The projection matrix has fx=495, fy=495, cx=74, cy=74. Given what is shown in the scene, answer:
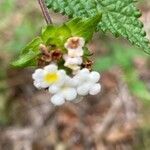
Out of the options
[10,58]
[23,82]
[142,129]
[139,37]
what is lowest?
[142,129]

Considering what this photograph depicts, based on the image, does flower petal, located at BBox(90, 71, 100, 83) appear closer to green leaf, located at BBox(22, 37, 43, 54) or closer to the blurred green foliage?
green leaf, located at BBox(22, 37, 43, 54)

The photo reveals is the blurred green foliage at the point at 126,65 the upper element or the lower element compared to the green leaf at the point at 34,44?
lower

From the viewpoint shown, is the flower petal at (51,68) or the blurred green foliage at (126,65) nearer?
the flower petal at (51,68)

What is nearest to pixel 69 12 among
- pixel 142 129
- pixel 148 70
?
pixel 142 129

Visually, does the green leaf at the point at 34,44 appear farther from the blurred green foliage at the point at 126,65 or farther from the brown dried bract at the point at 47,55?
the blurred green foliage at the point at 126,65

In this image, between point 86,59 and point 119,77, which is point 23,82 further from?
point 86,59

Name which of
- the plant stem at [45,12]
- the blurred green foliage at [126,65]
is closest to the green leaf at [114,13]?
the plant stem at [45,12]
